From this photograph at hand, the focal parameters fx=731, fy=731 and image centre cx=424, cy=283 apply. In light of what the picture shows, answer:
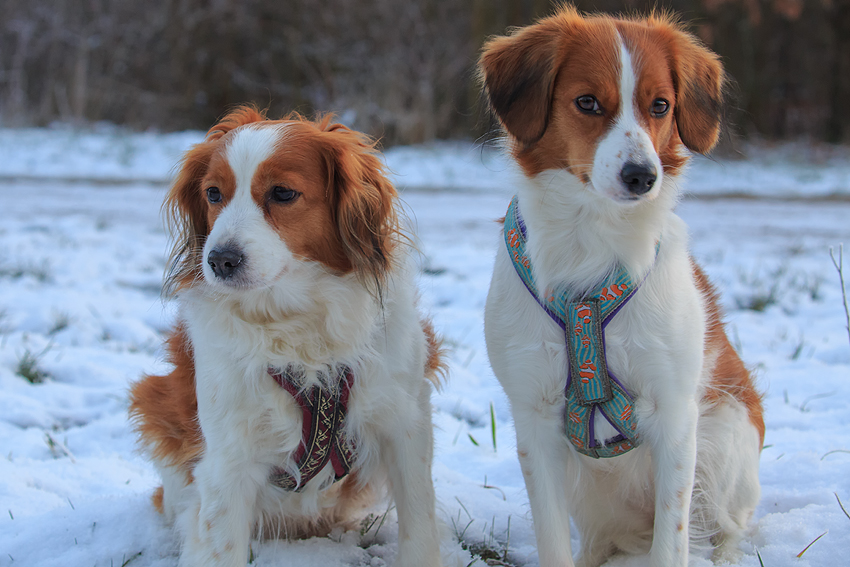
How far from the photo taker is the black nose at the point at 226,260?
7.32 feet

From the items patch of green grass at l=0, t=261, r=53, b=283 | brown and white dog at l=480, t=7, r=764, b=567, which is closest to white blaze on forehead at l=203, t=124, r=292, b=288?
brown and white dog at l=480, t=7, r=764, b=567

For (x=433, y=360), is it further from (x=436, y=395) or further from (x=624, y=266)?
(x=436, y=395)

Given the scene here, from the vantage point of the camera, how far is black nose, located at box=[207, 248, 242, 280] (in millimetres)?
2230

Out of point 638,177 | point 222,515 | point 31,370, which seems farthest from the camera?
point 31,370

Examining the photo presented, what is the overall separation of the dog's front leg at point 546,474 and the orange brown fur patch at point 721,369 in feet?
1.89

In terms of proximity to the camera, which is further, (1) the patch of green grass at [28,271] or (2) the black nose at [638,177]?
(1) the patch of green grass at [28,271]

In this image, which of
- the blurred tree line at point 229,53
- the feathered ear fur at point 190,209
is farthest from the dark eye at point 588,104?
the blurred tree line at point 229,53

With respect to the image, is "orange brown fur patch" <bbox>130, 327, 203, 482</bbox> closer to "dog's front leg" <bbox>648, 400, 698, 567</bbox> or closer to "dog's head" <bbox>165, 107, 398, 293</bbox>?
"dog's head" <bbox>165, 107, 398, 293</bbox>

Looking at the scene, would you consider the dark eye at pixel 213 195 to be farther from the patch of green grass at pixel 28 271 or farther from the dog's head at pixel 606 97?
the patch of green grass at pixel 28 271

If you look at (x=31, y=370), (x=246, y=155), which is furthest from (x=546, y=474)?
(x=31, y=370)

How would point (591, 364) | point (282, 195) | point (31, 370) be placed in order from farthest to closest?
point (31, 370) < point (282, 195) < point (591, 364)

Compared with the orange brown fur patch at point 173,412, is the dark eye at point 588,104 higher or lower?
higher

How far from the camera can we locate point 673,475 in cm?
223

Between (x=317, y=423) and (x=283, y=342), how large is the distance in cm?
29
